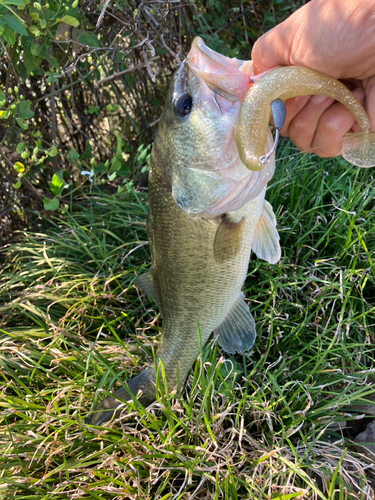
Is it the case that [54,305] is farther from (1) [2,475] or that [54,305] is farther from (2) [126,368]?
(1) [2,475]

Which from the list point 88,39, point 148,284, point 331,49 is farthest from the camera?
point 88,39

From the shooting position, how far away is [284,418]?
1864 mm

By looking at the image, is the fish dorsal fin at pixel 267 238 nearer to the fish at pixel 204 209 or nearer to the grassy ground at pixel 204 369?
the fish at pixel 204 209

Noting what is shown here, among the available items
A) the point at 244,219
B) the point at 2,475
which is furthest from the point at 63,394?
the point at 244,219

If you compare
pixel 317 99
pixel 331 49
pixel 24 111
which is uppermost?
pixel 24 111

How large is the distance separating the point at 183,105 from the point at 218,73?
0.56ft

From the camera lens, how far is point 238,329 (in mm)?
1837

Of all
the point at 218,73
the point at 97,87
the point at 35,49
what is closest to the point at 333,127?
the point at 218,73

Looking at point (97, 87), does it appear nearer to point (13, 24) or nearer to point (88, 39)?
point (88, 39)

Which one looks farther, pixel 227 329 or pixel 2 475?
pixel 227 329

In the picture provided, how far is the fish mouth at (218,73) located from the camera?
134cm

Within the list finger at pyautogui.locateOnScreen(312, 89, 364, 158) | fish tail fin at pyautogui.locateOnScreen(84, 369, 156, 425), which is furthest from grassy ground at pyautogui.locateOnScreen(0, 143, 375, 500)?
finger at pyautogui.locateOnScreen(312, 89, 364, 158)

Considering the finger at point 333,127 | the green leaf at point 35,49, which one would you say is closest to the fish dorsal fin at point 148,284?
the finger at point 333,127

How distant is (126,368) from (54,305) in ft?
2.70
